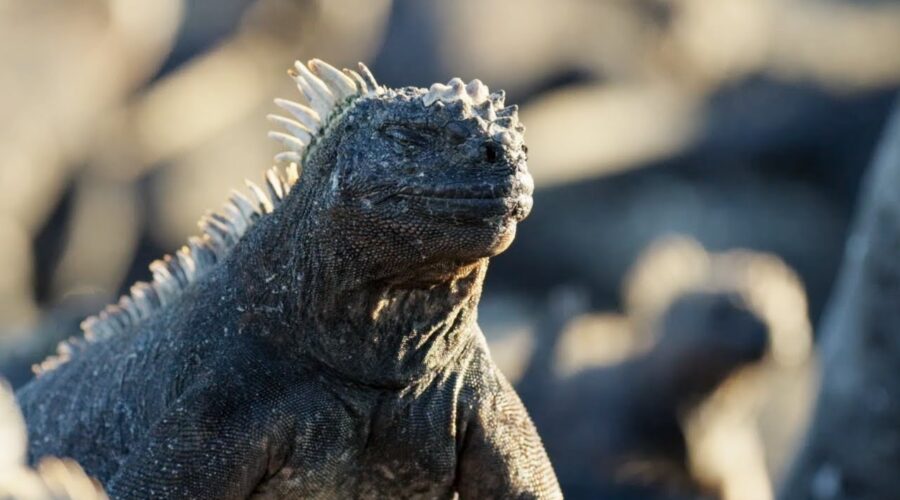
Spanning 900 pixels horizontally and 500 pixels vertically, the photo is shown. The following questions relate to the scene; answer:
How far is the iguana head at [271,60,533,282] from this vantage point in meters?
3.98

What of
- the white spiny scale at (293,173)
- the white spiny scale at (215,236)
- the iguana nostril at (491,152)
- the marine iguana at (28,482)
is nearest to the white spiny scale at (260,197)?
the white spiny scale at (293,173)

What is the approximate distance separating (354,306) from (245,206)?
71 centimetres

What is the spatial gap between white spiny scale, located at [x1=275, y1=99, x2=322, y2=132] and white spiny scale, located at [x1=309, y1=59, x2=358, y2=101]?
0.30 feet

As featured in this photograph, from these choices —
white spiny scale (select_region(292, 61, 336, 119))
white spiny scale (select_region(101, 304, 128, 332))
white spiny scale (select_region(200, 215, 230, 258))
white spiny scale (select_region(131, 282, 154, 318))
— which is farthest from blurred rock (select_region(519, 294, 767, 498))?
white spiny scale (select_region(292, 61, 336, 119))

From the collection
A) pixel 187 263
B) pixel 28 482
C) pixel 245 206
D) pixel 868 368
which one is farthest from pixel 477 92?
pixel 868 368

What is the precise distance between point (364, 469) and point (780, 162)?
12.1 meters

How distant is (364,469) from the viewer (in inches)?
175

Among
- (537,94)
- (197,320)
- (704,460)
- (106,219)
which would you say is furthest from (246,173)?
(197,320)

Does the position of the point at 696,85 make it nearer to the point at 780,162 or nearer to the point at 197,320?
the point at 780,162

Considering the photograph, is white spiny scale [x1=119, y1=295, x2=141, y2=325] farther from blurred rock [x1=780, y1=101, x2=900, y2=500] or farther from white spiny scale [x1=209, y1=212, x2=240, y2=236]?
blurred rock [x1=780, y1=101, x2=900, y2=500]

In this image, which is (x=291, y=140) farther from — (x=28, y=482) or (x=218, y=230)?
(x=28, y=482)

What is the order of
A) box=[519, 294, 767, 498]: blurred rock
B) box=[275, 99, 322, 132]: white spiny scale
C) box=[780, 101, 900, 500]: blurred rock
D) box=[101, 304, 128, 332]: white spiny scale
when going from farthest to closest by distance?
box=[519, 294, 767, 498]: blurred rock, box=[780, 101, 900, 500]: blurred rock, box=[101, 304, 128, 332]: white spiny scale, box=[275, 99, 322, 132]: white spiny scale

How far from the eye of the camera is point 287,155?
181 inches

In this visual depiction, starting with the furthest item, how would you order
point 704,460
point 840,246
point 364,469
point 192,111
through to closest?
point 192,111, point 840,246, point 704,460, point 364,469
